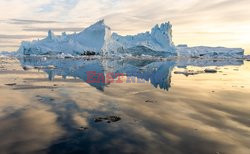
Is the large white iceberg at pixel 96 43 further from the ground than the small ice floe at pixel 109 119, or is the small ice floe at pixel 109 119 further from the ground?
the large white iceberg at pixel 96 43

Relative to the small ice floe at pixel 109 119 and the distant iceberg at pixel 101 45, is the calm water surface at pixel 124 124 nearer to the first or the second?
the small ice floe at pixel 109 119

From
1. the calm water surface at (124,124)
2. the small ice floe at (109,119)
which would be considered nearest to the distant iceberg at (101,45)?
the calm water surface at (124,124)

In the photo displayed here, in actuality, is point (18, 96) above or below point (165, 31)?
below

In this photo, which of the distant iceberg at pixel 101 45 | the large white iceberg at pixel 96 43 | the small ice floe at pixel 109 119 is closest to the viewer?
the small ice floe at pixel 109 119

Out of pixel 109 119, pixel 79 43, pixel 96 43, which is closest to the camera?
pixel 109 119

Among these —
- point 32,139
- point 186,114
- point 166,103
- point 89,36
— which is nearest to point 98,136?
point 32,139

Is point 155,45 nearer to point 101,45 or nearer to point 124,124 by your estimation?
point 101,45

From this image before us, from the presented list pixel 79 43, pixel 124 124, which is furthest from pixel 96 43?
pixel 124 124

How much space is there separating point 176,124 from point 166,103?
4964 millimetres

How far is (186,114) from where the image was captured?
44.7 feet

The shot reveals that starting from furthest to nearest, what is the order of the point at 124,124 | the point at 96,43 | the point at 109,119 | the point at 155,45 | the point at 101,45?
the point at 155,45 → the point at 96,43 → the point at 101,45 → the point at 109,119 → the point at 124,124

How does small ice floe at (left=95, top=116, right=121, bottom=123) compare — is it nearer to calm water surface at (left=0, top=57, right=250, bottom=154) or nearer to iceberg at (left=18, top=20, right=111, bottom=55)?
calm water surface at (left=0, top=57, right=250, bottom=154)

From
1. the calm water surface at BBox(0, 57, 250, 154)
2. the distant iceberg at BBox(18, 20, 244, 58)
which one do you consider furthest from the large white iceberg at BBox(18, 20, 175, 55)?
the calm water surface at BBox(0, 57, 250, 154)

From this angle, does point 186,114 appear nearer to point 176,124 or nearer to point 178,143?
point 176,124
